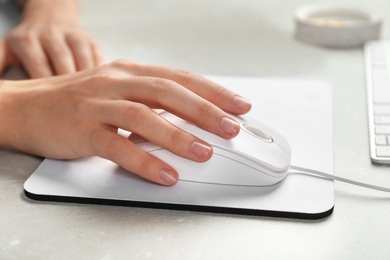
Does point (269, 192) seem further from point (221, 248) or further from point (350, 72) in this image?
point (350, 72)

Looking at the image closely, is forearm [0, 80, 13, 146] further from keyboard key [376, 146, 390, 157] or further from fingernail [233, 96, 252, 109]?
keyboard key [376, 146, 390, 157]

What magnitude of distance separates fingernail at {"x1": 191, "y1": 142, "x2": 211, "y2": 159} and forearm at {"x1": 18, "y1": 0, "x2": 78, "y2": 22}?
530 millimetres

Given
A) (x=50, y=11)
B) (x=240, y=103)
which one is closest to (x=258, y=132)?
(x=240, y=103)

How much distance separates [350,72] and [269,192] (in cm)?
39

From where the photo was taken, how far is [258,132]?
22.8 inches

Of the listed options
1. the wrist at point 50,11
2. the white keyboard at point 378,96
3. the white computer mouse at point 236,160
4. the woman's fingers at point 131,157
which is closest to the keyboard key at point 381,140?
the white keyboard at point 378,96

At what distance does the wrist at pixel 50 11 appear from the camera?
0.96 meters

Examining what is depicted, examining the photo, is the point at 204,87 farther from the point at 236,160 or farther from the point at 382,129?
the point at 382,129

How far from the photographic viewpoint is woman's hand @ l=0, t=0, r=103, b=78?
2.72 ft

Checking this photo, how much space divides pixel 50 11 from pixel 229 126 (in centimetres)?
57

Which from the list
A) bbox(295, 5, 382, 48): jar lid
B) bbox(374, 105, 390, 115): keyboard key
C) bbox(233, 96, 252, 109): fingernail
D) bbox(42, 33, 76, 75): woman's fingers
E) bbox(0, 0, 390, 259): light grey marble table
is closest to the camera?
bbox(0, 0, 390, 259): light grey marble table

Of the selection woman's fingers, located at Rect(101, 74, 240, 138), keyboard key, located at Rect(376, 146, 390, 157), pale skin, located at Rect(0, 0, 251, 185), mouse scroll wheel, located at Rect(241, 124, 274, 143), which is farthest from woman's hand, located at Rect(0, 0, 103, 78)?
keyboard key, located at Rect(376, 146, 390, 157)

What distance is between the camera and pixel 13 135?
640mm

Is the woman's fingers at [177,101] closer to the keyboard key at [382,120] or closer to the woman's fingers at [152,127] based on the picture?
the woman's fingers at [152,127]
